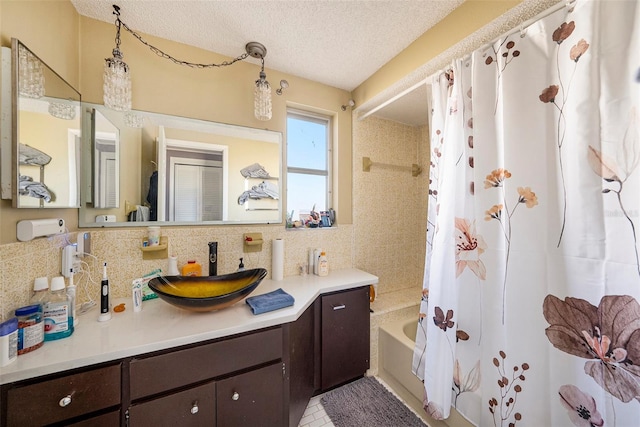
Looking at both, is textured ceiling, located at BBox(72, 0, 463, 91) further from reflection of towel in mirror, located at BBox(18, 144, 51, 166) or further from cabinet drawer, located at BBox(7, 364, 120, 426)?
cabinet drawer, located at BBox(7, 364, 120, 426)

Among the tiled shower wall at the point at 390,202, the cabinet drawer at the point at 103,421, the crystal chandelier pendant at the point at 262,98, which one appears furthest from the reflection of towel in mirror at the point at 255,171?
the cabinet drawer at the point at 103,421

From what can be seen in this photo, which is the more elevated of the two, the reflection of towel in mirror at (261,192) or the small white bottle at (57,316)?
the reflection of towel in mirror at (261,192)

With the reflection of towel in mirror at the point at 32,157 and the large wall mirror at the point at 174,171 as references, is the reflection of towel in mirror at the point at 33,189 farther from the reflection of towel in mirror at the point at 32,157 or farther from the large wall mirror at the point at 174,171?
the large wall mirror at the point at 174,171

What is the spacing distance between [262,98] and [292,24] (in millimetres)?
463

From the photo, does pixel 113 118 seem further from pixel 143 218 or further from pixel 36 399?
pixel 36 399

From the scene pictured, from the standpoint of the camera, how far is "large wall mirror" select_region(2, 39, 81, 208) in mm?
893

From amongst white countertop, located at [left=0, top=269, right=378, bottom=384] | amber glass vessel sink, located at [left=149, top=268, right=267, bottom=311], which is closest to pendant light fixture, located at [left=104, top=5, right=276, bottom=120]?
amber glass vessel sink, located at [left=149, top=268, right=267, bottom=311]

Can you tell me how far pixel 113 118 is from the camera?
4.47 ft

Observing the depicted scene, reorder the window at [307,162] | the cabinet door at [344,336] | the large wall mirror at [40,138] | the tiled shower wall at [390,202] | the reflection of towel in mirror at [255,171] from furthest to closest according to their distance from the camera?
the tiled shower wall at [390,202], the window at [307,162], the reflection of towel in mirror at [255,171], the cabinet door at [344,336], the large wall mirror at [40,138]

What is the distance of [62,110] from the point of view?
1.13 m

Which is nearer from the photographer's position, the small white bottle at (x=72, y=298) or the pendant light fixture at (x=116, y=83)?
the small white bottle at (x=72, y=298)

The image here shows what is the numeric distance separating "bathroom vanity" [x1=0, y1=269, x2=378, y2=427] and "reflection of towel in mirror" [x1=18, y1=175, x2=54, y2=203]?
2.04 feet

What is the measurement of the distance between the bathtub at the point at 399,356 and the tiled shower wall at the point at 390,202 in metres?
0.48

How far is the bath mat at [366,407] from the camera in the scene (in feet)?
4.63
